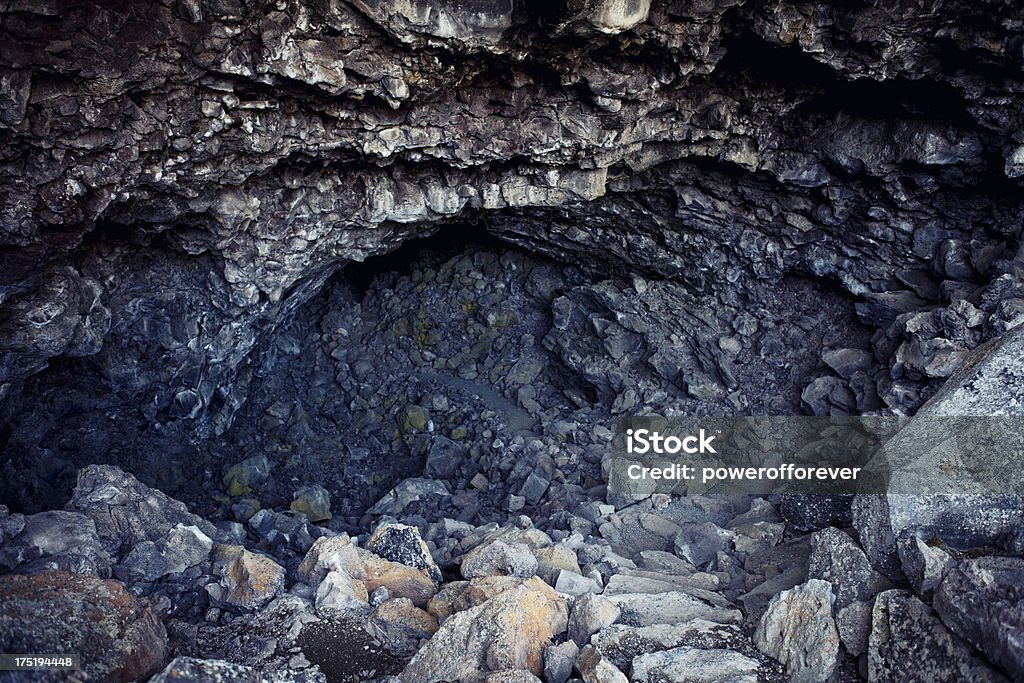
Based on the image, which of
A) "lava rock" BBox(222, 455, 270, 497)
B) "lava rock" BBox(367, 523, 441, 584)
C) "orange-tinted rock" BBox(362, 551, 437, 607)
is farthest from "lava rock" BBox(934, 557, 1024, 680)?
"lava rock" BBox(222, 455, 270, 497)

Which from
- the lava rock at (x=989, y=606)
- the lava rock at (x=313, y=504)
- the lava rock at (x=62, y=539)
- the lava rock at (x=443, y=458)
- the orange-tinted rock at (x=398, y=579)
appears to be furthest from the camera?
the lava rock at (x=443, y=458)

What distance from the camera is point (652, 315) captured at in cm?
898

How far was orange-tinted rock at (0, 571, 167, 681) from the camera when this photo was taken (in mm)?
4008

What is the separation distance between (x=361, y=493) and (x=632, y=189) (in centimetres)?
470

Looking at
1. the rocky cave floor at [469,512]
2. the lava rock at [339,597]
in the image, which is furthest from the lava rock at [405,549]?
the lava rock at [339,597]

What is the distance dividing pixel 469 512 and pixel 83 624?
4120 mm

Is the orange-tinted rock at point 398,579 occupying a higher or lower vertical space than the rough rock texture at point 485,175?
lower

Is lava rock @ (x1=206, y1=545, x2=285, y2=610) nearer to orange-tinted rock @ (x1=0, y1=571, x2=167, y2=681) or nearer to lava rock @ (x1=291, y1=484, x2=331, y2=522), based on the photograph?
orange-tinted rock @ (x1=0, y1=571, x2=167, y2=681)

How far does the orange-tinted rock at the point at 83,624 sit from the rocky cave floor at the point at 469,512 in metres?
0.01

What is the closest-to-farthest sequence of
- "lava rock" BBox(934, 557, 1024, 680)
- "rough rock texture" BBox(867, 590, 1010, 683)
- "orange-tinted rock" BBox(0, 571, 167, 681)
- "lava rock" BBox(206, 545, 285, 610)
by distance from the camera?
"lava rock" BBox(934, 557, 1024, 680) → "rough rock texture" BBox(867, 590, 1010, 683) → "orange-tinted rock" BBox(0, 571, 167, 681) → "lava rock" BBox(206, 545, 285, 610)

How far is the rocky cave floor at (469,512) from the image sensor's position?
4277 mm

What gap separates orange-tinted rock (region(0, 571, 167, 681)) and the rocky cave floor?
0.01 meters

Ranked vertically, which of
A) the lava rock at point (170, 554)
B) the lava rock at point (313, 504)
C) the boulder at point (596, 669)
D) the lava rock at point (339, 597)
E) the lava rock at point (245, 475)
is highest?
the lava rock at point (245, 475)

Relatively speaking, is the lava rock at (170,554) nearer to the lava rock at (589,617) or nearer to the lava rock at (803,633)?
the lava rock at (589,617)
